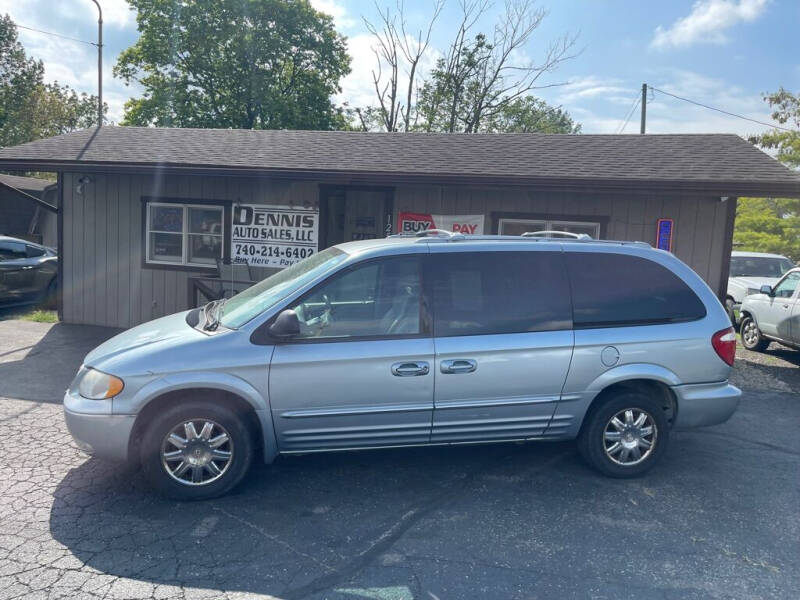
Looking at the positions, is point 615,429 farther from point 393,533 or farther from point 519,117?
point 519,117

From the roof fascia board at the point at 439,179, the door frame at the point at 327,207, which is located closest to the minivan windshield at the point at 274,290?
the roof fascia board at the point at 439,179

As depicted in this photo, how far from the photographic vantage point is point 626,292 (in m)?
4.77

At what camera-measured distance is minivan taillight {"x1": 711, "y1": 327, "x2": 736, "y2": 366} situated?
15.5 ft

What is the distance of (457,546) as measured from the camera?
3.71 m

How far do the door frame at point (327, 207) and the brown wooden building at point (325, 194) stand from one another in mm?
23

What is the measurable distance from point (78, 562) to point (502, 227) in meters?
7.51

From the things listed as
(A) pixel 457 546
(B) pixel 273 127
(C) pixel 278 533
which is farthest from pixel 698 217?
(B) pixel 273 127

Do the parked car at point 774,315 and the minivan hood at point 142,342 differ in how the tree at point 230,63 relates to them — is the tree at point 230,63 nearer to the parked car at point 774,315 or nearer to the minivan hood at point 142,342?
the parked car at point 774,315

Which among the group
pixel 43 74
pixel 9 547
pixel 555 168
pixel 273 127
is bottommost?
pixel 9 547

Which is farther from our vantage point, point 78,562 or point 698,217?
point 698,217

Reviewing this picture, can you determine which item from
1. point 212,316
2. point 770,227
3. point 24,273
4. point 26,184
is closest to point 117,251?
point 24,273

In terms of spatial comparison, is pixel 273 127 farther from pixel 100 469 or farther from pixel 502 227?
pixel 100 469

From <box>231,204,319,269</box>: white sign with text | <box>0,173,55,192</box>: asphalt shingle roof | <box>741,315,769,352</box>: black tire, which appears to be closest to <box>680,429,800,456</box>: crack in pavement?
<box>741,315,769,352</box>: black tire

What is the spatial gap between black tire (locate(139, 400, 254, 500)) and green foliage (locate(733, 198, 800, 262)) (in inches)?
812
